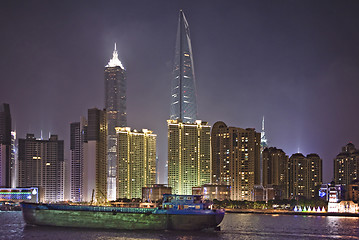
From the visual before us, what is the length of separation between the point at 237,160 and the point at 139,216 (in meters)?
105

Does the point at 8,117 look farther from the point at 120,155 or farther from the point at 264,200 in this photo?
the point at 264,200

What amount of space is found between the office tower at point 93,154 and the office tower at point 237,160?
4908 cm

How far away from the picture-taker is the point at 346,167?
181625 millimetres

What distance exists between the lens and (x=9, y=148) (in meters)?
189

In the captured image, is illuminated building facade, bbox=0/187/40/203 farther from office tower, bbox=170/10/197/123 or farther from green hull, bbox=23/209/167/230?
green hull, bbox=23/209/167/230

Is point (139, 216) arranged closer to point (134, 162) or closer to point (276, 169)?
point (134, 162)

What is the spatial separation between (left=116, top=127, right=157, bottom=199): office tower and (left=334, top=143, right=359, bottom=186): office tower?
237ft

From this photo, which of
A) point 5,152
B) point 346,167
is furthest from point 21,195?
point 346,167

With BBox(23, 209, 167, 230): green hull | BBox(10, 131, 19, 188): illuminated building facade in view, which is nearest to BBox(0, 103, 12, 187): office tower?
BBox(10, 131, 19, 188): illuminated building facade

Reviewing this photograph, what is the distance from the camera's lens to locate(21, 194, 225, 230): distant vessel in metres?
59.3

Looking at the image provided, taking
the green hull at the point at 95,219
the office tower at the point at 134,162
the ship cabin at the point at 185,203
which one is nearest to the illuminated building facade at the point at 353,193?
the office tower at the point at 134,162

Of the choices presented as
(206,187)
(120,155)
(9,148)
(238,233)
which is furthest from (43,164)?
(238,233)

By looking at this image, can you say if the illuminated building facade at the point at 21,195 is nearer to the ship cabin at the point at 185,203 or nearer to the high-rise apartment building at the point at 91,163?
the high-rise apartment building at the point at 91,163

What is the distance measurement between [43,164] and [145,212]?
147617mm
